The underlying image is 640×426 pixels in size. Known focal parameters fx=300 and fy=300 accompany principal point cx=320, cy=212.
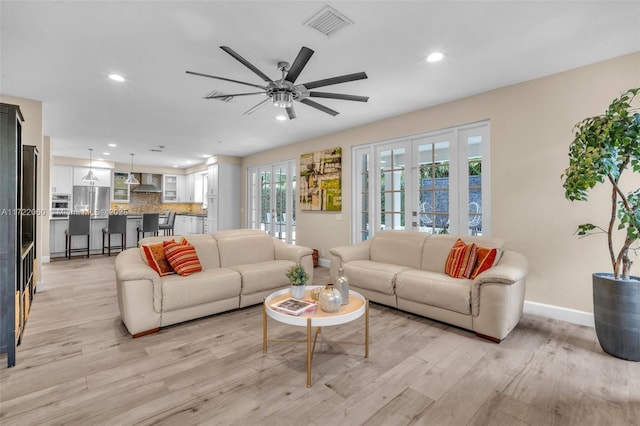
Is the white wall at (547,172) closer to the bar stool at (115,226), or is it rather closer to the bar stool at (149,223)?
the bar stool at (149,223)

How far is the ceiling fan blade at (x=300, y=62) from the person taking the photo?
211 cm

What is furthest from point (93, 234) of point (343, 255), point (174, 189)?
point (343, 255)

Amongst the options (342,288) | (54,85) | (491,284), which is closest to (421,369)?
(342,288)

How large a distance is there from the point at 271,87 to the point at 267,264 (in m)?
2.17

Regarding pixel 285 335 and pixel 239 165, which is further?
pixel 239 165

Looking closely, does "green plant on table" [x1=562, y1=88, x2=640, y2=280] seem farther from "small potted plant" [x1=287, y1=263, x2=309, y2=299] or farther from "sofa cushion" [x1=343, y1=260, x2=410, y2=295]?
"small potted plant" [x1=287, y1=263, x2=309, y2=299]

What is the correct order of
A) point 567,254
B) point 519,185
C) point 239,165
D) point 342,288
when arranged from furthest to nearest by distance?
point 239,165 < point 519,185 < point 567,254 < point 342,288

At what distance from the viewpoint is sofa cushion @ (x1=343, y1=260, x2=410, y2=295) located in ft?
11.2

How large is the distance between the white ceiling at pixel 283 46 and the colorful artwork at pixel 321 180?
4.67 ft

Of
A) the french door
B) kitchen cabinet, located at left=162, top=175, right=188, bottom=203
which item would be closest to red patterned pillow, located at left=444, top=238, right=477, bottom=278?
the french door

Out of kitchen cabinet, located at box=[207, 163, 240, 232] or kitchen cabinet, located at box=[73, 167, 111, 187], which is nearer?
kitchen cabinet, located at box=[207, 163, 240, 232]

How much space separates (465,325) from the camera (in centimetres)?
286

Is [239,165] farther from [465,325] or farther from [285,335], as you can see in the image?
[465,325]

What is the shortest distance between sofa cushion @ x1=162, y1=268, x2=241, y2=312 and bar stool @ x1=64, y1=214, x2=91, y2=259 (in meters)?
4.83
